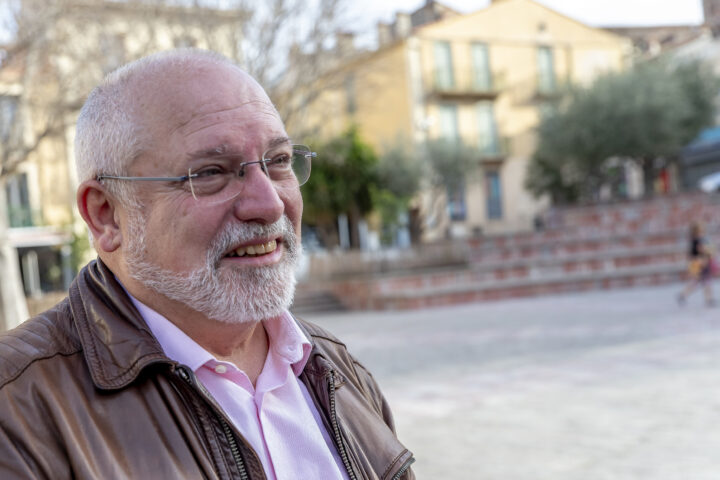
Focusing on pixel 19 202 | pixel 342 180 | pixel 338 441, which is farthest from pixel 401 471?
pixel 19 202

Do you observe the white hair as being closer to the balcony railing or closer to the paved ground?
the paved ground

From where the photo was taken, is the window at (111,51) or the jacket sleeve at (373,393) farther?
the window at (111,51)

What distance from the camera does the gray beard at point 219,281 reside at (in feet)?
5.80

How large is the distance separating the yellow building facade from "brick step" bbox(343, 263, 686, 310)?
12110mm

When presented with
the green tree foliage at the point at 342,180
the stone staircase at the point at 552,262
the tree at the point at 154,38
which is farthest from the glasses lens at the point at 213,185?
the green tree foliage at the point at 342,180

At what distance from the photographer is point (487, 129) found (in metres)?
35.9

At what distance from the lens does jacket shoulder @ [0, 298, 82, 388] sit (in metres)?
1.46

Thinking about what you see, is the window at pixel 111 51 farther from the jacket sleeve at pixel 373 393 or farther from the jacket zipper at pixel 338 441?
the jacket zipper at pixel 338 441

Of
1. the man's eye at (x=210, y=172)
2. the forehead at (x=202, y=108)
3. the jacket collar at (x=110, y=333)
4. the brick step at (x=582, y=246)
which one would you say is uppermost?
the forehead at (x=202, y=108)

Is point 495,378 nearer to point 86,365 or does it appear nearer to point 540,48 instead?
point 86,365

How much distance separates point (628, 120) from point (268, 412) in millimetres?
25719

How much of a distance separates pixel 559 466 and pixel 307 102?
39.5 feet

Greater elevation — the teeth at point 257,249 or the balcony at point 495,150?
the balcony at point 495,150

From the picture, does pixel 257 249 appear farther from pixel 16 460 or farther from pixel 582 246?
pixel 582 246
